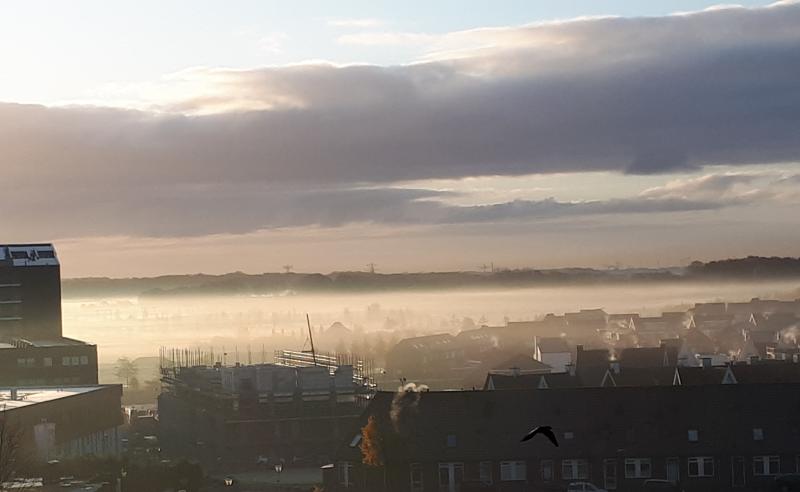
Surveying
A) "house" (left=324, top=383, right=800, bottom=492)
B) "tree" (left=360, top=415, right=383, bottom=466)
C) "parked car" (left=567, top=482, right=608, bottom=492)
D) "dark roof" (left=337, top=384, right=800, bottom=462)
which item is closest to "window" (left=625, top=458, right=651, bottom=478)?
"house" (left=324, top=383, right=800, bottom=492)

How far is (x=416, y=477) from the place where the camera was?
66.8m

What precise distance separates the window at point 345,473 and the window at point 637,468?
1215 centimetres

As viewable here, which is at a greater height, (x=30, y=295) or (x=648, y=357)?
(x=30, y=295)

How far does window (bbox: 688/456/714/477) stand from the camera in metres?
66.5

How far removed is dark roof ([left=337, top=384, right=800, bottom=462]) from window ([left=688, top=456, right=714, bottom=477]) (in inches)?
11.9

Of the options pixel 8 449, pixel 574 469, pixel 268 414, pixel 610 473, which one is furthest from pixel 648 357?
pixel 8 449

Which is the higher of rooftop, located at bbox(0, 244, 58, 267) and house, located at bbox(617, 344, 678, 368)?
rooftop, located at bbox(0, 244, 58, 267)

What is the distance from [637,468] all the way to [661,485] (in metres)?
1.64

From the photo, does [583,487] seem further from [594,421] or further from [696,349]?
[696,349]

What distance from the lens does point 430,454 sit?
220 feet

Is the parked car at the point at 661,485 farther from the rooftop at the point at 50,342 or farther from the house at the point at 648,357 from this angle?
the rooftop at the point at 50,342

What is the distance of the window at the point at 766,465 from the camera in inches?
2611

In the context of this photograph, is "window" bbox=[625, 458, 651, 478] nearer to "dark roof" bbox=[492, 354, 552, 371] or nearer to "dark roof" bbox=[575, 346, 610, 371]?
"dark roof" bbox=[575, 346, 610, 371]

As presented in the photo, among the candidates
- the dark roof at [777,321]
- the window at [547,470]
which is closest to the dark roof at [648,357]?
the window at [547,470]
